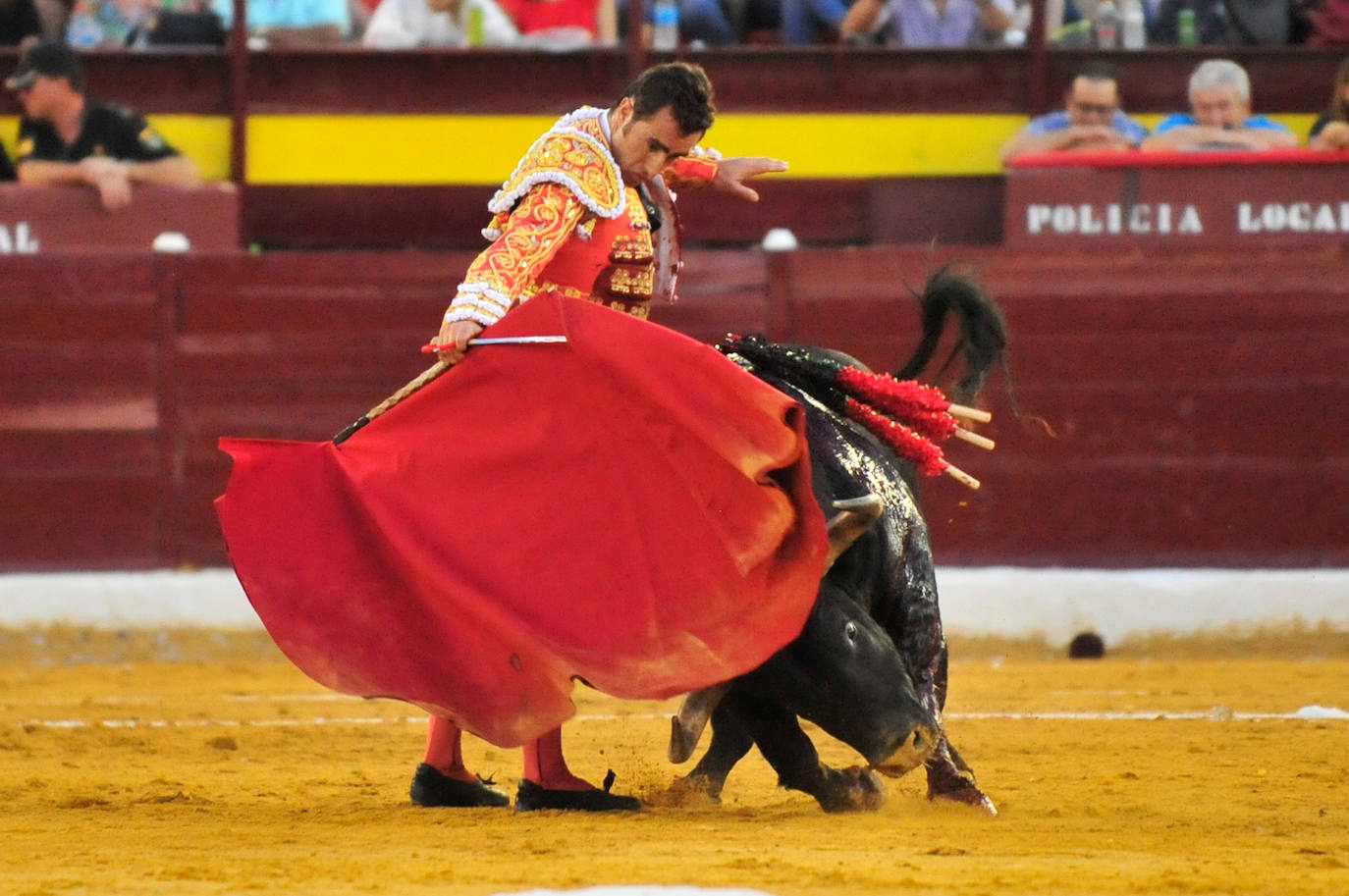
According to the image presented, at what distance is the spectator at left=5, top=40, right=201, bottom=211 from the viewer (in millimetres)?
7086

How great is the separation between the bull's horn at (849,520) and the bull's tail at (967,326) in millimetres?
844

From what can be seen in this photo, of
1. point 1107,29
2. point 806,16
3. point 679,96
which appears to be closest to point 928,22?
point 806,16

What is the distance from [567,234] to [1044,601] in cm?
391

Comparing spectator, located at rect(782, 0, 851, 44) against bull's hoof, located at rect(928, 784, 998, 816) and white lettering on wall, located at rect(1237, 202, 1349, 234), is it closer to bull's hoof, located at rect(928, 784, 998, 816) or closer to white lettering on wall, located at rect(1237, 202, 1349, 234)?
white lettering on wall, located at rect(1237, 202, 1349, 234)

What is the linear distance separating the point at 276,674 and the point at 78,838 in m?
3.24

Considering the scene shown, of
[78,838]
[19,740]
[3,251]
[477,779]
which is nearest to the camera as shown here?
[78,838]

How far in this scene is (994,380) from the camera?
23.9 feet

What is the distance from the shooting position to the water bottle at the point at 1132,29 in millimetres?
7629

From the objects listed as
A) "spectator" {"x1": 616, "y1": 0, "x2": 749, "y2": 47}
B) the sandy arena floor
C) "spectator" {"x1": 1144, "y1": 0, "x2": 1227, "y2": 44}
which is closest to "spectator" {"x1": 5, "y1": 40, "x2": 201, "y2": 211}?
the sandy arena floor

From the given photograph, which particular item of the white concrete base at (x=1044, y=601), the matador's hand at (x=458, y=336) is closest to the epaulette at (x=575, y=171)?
the matador's hand at (x=458, y=336)

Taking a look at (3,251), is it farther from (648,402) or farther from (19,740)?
(648,402)

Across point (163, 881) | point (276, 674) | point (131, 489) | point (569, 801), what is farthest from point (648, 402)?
point (131, 489)

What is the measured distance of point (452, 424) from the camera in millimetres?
3779

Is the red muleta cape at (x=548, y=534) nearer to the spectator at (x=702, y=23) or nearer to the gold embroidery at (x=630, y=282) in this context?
the gold embroidery at (x=630, y=282)
